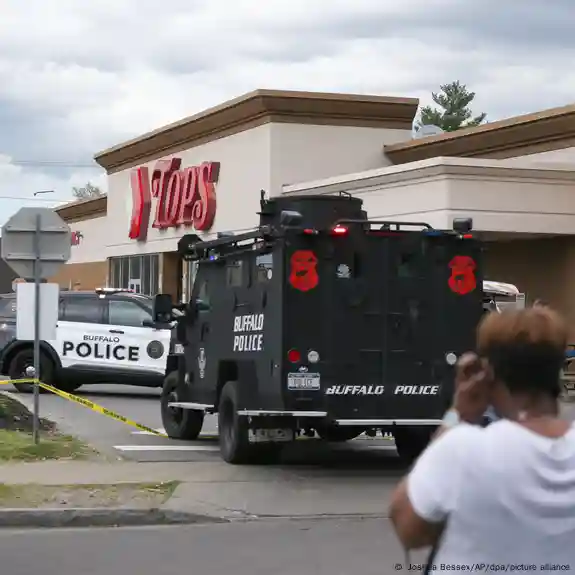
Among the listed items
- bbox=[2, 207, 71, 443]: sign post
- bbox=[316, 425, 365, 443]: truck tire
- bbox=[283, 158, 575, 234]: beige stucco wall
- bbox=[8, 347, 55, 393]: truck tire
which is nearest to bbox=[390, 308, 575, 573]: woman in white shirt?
bbox=[316, 425, 365, 443]: truck tire

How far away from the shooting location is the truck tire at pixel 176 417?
1525 centimetres

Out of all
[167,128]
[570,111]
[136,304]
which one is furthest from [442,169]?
[167,128]

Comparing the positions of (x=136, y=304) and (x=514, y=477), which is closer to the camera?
(x=514, y=477)

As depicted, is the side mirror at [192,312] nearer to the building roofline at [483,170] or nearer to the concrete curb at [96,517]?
the concrete curb at [96,517]

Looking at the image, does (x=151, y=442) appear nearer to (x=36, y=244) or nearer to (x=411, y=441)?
(x=36, y=244)

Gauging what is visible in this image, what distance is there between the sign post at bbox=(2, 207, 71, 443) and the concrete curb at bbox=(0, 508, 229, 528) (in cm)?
365

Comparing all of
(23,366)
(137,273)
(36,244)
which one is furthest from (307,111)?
(36,244)

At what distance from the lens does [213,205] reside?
36.5 metres

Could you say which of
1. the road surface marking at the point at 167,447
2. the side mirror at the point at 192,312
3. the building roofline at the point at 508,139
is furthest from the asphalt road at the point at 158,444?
the building roofline at the point at 508,139

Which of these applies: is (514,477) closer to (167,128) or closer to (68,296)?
(68,296)

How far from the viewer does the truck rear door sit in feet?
39.0

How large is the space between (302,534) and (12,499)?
2.67 m

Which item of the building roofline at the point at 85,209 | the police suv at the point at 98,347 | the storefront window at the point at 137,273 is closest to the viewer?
the police suv at the point at 98,347

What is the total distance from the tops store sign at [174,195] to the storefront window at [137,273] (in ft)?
3.16
